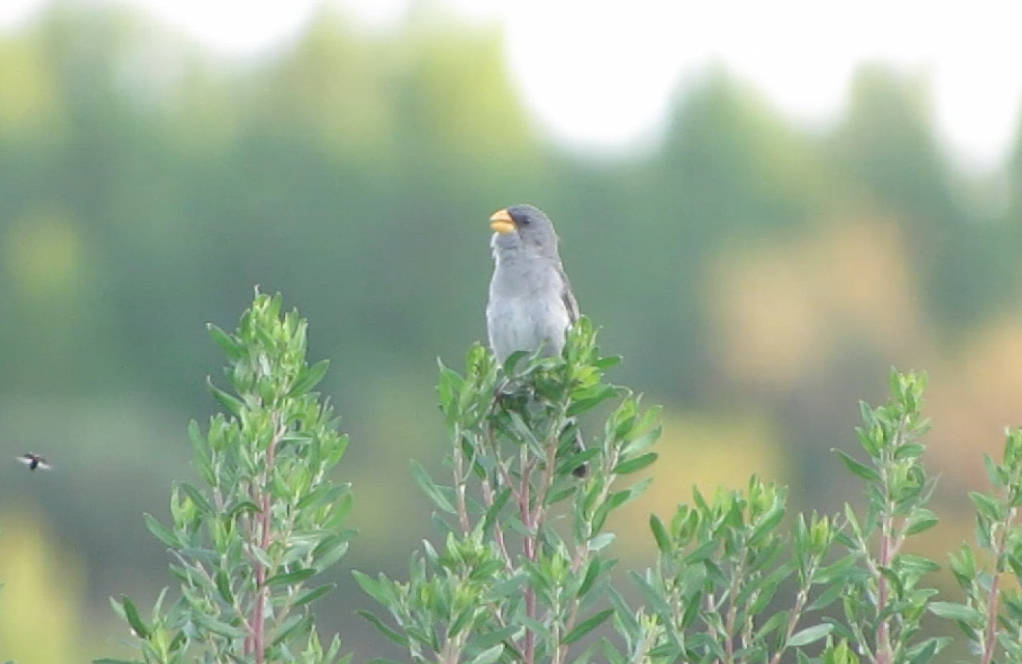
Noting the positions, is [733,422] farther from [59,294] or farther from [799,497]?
[59,294]

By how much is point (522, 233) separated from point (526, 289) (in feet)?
1.78

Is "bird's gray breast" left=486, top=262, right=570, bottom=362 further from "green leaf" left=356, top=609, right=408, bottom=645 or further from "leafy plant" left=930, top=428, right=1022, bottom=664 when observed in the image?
"green leaf" left=356, top=609, right=408, bottom=645

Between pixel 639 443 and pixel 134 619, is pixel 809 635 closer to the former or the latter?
pixel 639 443

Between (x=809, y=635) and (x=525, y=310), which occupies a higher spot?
(x=525, y=310)

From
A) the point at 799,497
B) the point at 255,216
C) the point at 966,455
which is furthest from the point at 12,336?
the point at 966,455

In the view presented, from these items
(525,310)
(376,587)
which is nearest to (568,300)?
(525,310)

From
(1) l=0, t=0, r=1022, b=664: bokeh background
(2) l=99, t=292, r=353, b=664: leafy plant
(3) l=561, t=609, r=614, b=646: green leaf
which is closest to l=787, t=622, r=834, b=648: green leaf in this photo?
(3) l=561, t=609, r=614, b=646: green leaf

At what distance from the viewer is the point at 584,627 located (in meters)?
4.22

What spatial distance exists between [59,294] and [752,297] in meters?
20.0

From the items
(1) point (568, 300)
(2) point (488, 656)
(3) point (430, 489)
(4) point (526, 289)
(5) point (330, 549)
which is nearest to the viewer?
(2) point (488, 656)

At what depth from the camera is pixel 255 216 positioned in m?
54.5

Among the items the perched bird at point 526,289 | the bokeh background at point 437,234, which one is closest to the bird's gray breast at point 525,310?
the perched bird at point 526,289

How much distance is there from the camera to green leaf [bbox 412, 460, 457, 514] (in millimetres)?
4445

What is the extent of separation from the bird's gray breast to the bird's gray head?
6.9 inches
